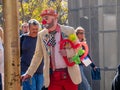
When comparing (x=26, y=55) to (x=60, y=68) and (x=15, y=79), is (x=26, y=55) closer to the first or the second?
(x=60, y=68)

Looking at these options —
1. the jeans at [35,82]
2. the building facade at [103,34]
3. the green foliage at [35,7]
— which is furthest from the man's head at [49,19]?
the green foliage at [35,7]

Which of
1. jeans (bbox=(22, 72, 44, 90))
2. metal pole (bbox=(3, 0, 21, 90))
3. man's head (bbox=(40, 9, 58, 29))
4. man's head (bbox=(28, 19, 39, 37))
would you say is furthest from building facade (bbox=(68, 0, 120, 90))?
metal pole (bbox=(3, 0, 21, 90))


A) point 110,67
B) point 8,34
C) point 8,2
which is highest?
point 8,2

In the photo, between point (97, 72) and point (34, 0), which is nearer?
point (97, 72)

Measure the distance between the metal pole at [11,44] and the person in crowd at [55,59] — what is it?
2994 mm

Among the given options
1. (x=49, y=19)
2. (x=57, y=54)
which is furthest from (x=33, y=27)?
(x=57, y=54)

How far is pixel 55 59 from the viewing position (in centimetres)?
734

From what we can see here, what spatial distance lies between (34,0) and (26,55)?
20139 mm

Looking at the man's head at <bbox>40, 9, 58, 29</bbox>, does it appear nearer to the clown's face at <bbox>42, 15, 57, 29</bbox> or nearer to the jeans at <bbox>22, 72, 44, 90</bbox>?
the clown's face at <bbox>42, 15, 57, 29</bbox>

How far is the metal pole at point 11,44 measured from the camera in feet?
13.9

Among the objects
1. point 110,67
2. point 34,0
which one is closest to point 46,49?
point 110,67

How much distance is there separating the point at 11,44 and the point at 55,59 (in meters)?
3.10

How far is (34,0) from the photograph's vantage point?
2972cm

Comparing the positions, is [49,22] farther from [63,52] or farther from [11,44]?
[11,44]
